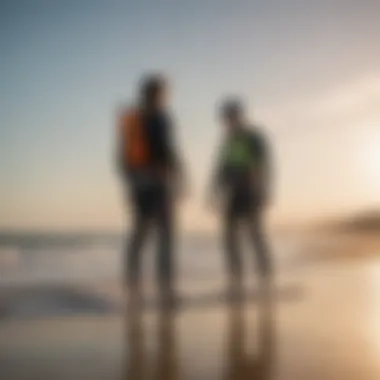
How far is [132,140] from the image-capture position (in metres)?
1.44

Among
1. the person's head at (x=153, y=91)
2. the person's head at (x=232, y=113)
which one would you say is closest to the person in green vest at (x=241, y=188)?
the person's head at (x=232, y=113)

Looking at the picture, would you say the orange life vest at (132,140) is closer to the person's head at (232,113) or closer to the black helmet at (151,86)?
the black helmet at (151,86)

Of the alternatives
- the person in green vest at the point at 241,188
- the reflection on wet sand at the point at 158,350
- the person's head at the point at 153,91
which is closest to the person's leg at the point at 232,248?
the person in green vest at the point at 241,188

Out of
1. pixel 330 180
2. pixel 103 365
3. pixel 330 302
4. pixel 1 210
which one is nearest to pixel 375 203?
pixel 330 180

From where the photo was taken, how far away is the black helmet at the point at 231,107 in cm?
146

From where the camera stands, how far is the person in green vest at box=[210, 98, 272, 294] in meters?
1.44

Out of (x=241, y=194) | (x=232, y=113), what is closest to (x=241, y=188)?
(x=241, y=194)

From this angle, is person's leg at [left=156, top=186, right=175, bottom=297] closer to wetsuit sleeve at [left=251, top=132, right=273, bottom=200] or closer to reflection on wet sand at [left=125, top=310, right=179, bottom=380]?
reflection on wet sand at [left=125, top=310, right=179, bottom=380]

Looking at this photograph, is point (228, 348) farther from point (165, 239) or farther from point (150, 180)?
point (150, 180)

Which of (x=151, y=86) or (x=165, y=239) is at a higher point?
(x=151, y=86)

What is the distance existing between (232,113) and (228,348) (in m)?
→ 0.41

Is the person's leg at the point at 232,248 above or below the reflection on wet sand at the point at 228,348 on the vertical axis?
above

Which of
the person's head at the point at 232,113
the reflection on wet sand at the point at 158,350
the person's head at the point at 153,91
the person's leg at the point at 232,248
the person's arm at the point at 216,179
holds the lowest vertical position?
the reflection on wet sand at the point at 158,350

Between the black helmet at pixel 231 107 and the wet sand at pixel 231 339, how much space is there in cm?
30
